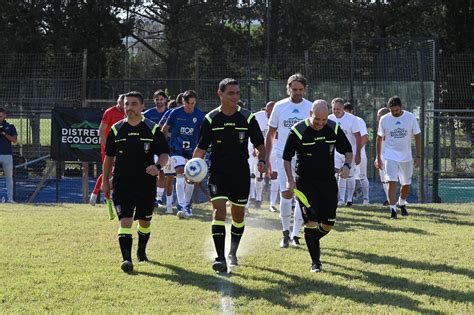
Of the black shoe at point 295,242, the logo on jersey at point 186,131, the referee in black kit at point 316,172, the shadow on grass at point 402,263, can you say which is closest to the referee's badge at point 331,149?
the referee in black kit at point 316,172

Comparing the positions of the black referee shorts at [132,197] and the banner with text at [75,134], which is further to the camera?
the banner with text at [75,134]

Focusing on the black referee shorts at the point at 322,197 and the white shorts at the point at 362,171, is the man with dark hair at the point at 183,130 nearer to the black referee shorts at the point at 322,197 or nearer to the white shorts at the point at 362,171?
the white shorts at the point at 362,171

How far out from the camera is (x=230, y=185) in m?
8.17

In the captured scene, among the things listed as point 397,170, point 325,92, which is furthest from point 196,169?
point 325,92

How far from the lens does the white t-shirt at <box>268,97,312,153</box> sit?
389 inches

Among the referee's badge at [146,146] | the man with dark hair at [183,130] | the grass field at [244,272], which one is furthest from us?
the man with dark hair at [183,130]

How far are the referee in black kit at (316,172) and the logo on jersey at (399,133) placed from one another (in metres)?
5.05

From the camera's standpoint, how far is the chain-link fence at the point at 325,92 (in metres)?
18.2

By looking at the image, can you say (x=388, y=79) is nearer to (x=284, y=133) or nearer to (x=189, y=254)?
(x=284, y=133)

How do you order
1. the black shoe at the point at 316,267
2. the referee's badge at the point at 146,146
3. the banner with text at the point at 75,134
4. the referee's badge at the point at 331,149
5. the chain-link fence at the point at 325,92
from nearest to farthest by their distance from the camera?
the black shoe at the point at 316,267
the referee's badge at the point at 331,149
the referee's badge at the point at 146,146
the banner with text at the point at 75,134
the chain-link fence at the point at 325,92

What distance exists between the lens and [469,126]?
2417cm

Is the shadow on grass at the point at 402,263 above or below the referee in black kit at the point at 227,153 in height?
below

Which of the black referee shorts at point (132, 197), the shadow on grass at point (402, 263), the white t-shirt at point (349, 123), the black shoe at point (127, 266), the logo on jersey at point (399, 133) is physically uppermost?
the white t-shirt at point (349, 123)

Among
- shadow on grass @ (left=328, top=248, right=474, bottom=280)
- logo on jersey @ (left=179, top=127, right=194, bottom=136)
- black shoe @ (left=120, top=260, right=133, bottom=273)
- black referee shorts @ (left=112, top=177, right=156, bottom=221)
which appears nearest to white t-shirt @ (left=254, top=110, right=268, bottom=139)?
logo on jersey @ (left=179, top=127, right=194, bottom=136)
